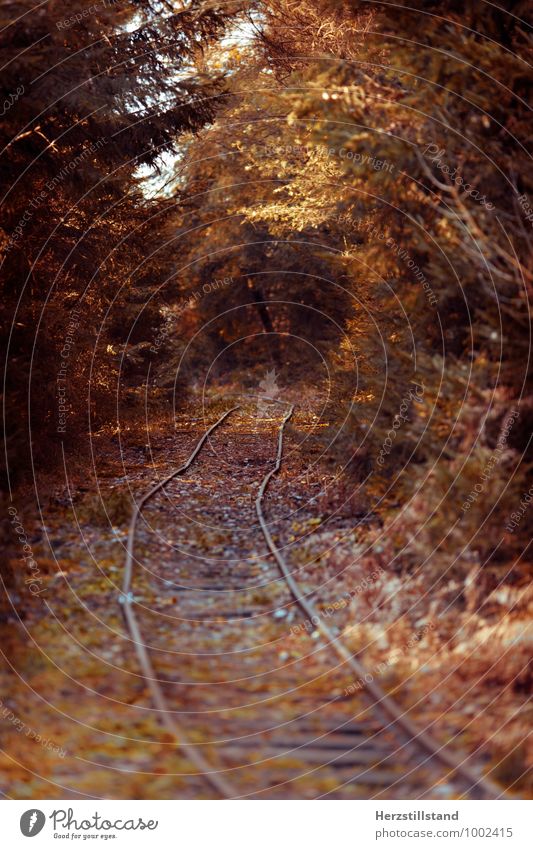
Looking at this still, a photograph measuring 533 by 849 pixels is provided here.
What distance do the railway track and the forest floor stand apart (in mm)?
16

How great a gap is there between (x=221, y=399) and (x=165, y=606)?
26.0m

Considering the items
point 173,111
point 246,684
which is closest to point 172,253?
point 173,111

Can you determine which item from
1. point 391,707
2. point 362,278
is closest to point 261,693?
point 391,707

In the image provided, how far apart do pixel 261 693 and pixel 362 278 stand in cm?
821

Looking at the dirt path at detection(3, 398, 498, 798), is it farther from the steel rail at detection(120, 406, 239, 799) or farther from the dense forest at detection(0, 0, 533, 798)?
the dense forest at detection(0, 0, 533, 798)

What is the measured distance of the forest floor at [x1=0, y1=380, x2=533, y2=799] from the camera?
5.34 metres

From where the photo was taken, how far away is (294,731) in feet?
19.0

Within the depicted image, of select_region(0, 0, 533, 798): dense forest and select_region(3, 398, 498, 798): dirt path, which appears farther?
select_region(0, 0, 533, 798): dense forest

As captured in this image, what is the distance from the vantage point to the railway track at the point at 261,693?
204 inches

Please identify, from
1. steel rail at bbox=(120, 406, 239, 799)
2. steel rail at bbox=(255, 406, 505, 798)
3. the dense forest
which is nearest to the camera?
steel rail at bbox=(255, 406, 505, 798)

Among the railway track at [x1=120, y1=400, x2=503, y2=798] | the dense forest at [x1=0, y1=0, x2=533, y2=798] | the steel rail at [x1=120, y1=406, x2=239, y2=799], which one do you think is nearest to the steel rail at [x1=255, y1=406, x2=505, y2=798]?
the railway track at [x1=120, y1=400, x2=503, y2=798]

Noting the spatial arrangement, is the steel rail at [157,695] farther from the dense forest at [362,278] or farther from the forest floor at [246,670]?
the dense forest at [362,278]

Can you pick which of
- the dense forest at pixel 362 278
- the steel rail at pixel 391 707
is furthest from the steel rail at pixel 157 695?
the steel rail at pixel 391 707

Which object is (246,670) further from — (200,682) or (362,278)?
(362,278)
